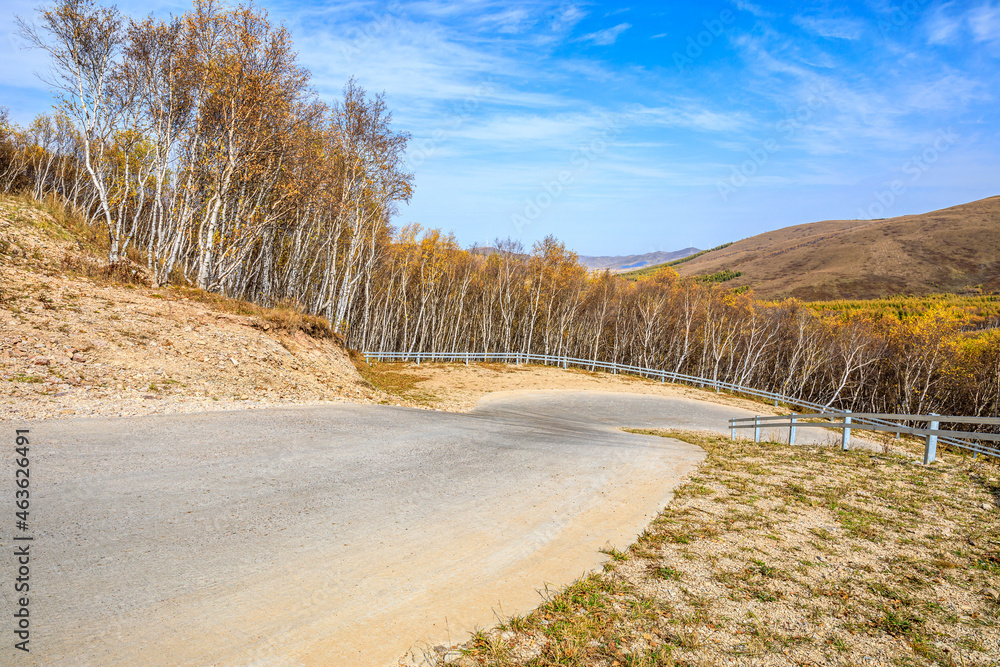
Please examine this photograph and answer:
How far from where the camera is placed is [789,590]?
484cm

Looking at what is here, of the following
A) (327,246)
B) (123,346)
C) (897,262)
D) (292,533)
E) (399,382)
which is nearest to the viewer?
(292,533)

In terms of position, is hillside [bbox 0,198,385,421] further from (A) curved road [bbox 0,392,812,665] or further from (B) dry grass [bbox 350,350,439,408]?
(B) dry grass [bbox 350,350,439,408]

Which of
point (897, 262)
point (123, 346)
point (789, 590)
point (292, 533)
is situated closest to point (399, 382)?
point (123, 346)

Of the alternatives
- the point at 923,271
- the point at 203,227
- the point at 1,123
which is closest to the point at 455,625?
the point at 203,227

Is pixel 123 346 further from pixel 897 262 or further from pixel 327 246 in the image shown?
pixel 897 262

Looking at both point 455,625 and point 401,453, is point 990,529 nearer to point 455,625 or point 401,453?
point 455,625

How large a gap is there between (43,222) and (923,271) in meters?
156

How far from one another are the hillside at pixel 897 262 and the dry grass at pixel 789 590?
119951 mm

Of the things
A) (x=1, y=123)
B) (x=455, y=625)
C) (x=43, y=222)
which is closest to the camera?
(x=455, y=625)

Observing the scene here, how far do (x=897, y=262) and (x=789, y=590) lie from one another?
15849 cm

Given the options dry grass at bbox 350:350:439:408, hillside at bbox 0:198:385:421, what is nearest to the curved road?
hillside at bbox 0:198:385:421

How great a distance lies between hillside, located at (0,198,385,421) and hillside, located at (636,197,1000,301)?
119063 millimetres

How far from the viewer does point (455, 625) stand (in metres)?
4.19

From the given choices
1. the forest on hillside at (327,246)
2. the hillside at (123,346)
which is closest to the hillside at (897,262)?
the forest on hillside at (327,246)
